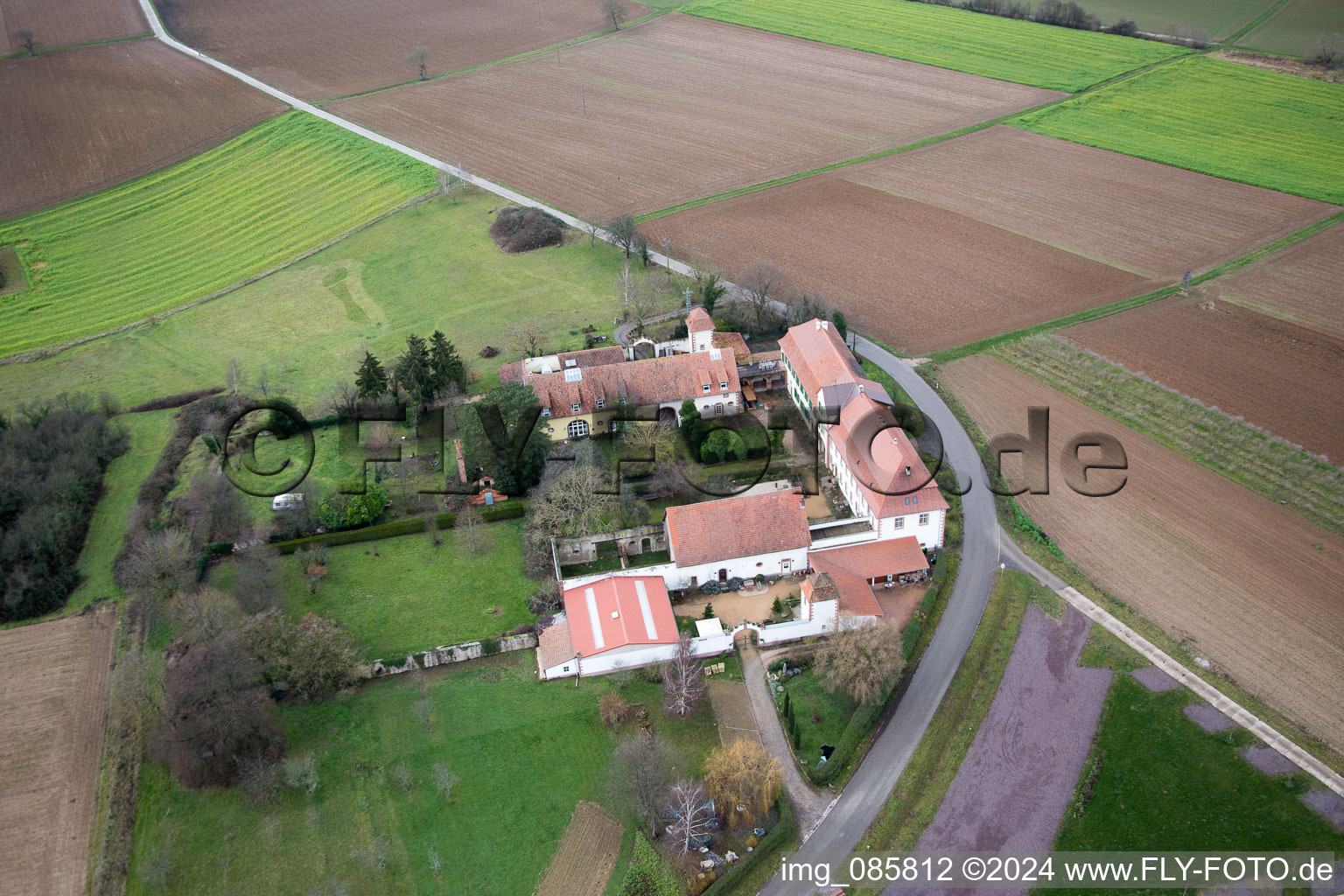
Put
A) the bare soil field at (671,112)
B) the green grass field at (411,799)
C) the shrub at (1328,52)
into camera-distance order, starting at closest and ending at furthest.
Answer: the green grass field at (411,799) < the bare soil field at (671,112) < the shrub at (1328,52)

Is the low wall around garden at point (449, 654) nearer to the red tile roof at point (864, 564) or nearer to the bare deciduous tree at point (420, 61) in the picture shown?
the red tile roof at point (864, 564)

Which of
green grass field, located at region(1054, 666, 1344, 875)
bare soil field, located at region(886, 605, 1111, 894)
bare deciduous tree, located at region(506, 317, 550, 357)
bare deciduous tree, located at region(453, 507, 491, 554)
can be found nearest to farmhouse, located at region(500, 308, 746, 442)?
bare deciduous tree, located at region(506, 317, 550, 357)

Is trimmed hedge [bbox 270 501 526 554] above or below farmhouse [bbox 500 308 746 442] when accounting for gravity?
below

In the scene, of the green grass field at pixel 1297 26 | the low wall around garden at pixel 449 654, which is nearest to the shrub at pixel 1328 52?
the green grass field at pixel 1297 26

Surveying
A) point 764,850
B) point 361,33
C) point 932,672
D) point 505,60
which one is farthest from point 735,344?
point 361,33

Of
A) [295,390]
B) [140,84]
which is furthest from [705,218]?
[140,84]

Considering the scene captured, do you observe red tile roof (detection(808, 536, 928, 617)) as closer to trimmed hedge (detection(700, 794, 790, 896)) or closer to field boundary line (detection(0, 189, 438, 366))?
trimmed hedge (detection(700, 794, 790, 896))
